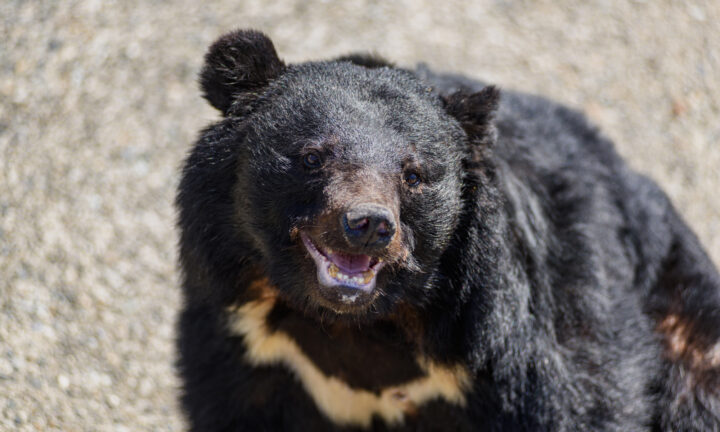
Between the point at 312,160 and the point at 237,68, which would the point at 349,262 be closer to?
the point at 312,160

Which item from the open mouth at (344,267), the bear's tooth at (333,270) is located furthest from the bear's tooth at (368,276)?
the bear's tooth at (333,270)

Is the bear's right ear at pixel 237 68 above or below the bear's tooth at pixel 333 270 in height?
above

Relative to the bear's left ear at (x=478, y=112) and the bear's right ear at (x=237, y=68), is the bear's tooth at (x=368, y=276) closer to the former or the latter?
the bear's left ear at (x=478, y=112)

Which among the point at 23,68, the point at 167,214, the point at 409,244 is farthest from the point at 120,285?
the point at 409,244

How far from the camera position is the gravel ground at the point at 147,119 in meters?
5.06

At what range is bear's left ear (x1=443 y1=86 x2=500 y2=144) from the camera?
3604mm

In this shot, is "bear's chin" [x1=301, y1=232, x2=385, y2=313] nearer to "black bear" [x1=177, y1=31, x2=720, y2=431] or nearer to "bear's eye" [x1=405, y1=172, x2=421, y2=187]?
"black bear" [x1=177, y1=31, x2=720, y2=431]

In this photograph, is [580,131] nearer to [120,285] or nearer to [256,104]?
[256,104]

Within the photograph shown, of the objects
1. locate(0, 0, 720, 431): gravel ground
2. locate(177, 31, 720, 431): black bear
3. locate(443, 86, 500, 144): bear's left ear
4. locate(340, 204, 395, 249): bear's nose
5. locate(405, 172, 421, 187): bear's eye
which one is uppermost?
locate(443, 86, 500, 144): bear's left ear

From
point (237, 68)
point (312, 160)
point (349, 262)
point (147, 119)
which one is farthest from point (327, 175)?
point (147, 119)

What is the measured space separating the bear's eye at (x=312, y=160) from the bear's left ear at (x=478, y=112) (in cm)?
67

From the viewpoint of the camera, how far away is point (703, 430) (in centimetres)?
421

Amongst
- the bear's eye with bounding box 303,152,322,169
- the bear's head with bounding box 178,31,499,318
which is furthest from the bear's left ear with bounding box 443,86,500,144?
the bear's eye with bounding box 303,152,322,169

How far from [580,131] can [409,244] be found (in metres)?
1.93
